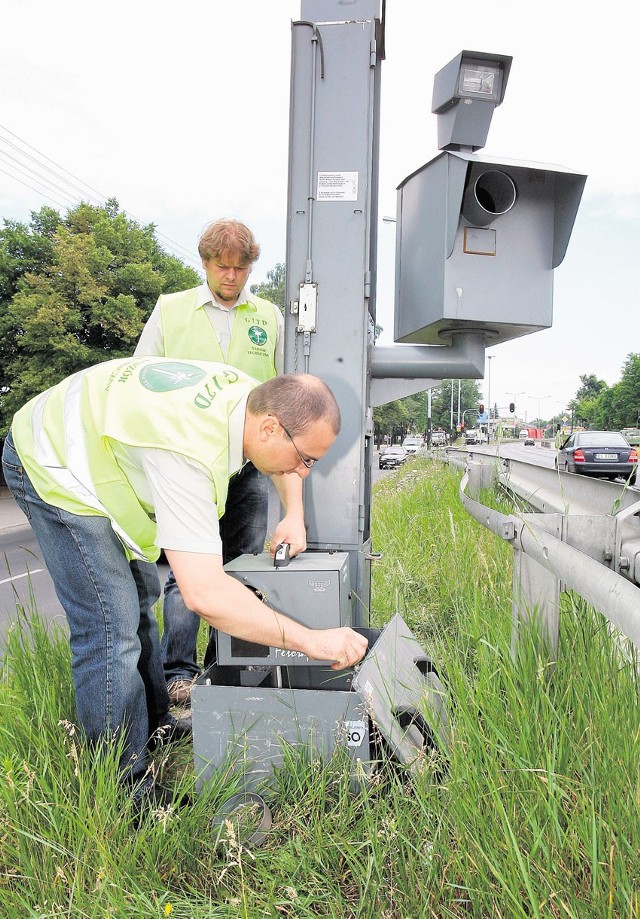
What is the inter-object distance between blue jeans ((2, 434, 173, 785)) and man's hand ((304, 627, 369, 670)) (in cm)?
68

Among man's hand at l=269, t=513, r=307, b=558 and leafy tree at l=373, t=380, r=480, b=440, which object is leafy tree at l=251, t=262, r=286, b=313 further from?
man's hand at l=269, t=513, r=307, b=558

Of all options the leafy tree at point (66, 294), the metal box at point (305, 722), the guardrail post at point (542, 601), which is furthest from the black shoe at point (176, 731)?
the leafy tree at point (66, 294)

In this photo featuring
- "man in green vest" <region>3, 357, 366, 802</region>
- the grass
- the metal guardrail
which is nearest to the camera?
the grass

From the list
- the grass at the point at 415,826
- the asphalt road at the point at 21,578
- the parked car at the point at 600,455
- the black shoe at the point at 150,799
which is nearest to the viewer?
the grass at the point at 415,826

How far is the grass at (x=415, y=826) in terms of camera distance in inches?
56.9

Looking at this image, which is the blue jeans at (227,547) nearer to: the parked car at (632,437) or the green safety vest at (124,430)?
the green safety vest at (124,430)

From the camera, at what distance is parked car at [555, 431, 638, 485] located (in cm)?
2070

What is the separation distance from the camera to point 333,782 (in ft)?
6.36

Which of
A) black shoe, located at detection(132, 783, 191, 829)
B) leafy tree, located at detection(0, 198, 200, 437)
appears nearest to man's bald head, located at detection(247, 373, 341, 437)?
black shoe, located at detection(132, 783, 191, 829)

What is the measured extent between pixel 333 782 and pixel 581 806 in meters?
0.69

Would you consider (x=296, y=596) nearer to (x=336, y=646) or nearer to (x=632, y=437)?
(x=336, y=646)

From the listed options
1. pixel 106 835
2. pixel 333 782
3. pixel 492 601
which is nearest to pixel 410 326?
pixel 492 601

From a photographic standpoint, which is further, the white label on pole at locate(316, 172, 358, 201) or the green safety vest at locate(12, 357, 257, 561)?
the white label on pole at locate(316, 172, 358, 201)

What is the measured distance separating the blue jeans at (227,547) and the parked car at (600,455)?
18783mm
